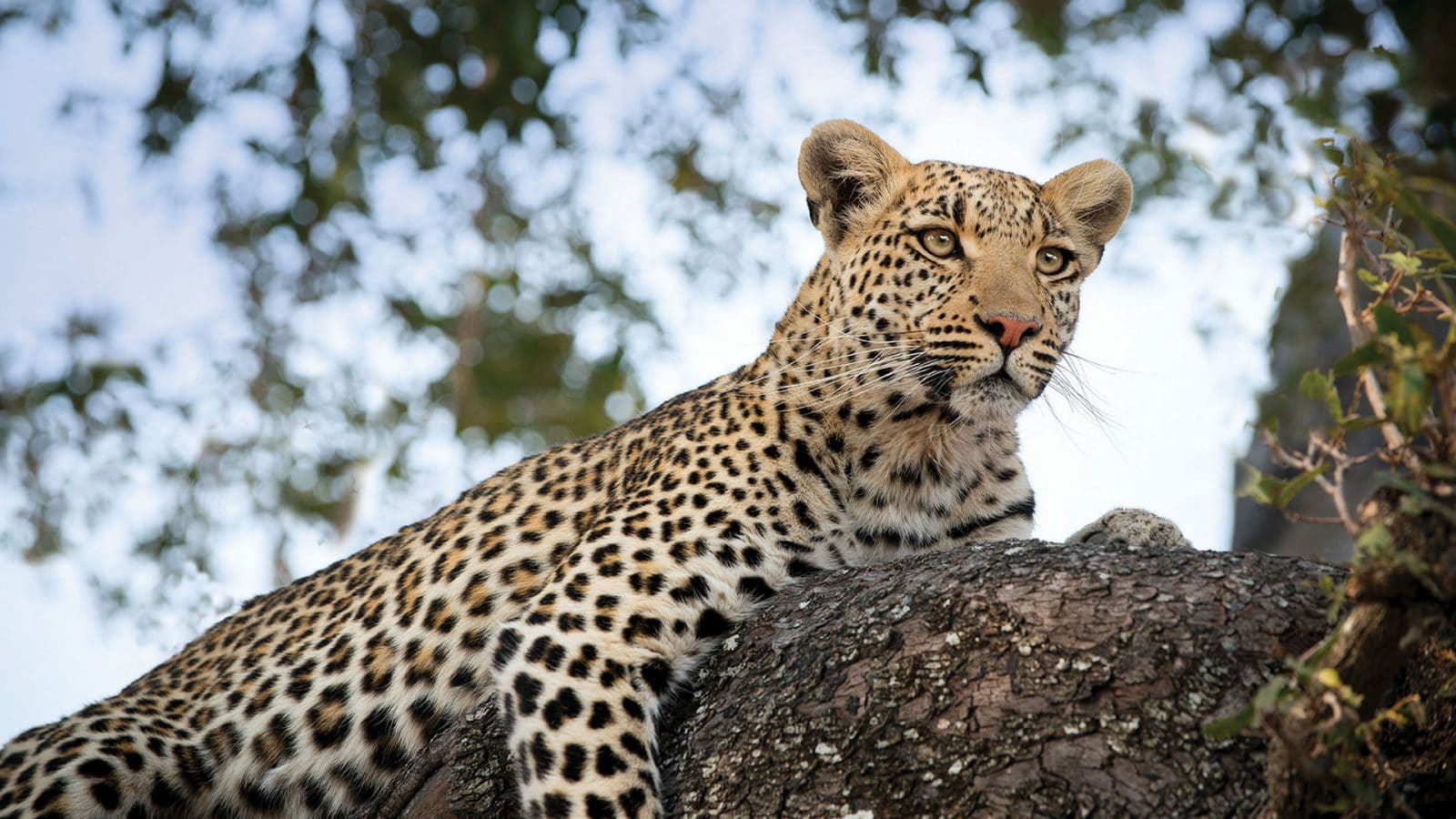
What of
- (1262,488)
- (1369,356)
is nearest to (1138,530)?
(1262,488)

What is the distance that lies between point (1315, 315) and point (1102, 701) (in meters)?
9.98

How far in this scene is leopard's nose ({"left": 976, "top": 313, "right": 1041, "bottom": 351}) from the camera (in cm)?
591

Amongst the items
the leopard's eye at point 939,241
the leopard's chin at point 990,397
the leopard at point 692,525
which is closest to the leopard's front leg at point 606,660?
the leopard at point 692,525

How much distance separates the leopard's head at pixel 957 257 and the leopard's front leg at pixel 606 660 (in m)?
1.30

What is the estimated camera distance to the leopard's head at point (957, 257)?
5.99 meters

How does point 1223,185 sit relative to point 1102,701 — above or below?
above

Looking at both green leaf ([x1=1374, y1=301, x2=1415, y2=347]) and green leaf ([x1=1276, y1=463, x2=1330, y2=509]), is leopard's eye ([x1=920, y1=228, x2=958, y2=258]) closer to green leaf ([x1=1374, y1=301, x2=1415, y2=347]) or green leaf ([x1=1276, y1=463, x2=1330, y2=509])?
green leaf ([x1=1276, y1=463, x2=1330, y2=509])

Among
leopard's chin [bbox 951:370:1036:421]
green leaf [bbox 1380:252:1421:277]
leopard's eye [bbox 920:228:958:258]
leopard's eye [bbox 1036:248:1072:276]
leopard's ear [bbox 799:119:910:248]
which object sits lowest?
green leaf [bbox 1380:252:1421:277]

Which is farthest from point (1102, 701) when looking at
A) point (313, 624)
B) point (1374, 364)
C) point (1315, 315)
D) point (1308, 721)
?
point (1315, 315)

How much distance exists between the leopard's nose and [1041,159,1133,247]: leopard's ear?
4.08 ft

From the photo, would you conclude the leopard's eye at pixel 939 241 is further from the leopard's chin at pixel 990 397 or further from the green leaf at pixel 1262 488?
the green leaf at pixel 1262 488

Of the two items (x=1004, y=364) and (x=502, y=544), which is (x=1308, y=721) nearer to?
(x=1004, y=364)

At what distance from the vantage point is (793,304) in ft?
22.5

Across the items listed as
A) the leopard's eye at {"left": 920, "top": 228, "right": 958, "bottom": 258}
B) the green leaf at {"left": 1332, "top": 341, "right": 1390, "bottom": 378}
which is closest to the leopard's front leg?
the leopard's eye at {"left": 920, "top": 228, "right": 958, "bottom": 258}
